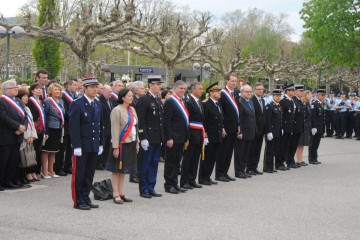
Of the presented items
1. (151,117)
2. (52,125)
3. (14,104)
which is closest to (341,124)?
(52,125)

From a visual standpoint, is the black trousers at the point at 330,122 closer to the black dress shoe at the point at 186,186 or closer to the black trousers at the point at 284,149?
the black trousers at the point at 284,149

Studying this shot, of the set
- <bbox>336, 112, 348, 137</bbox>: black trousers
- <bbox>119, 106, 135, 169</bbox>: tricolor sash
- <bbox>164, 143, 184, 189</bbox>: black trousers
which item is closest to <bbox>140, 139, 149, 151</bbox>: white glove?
<bbox>119, 106, 135, 169</bbox>: tricolor sash

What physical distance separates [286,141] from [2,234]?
8961 mm

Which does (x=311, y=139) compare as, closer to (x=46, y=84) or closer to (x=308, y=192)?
(x=308, y=192)

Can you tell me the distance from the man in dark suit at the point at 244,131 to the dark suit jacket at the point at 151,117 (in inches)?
115

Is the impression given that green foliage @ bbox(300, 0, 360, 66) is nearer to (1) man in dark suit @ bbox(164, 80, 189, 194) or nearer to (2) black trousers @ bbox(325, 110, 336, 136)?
(2) black trousers @ bbox(325, 110, 336, 136)

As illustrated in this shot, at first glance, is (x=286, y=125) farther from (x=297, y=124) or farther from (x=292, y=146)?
(x=292, y=146)

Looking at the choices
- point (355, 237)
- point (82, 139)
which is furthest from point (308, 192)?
point (82, 139)

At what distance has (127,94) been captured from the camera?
8.91m

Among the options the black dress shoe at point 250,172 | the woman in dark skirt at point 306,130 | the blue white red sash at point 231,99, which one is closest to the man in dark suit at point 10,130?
the blue white red sash at point 231,99

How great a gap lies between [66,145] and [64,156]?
347 millimetres

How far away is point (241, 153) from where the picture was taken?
12352mm

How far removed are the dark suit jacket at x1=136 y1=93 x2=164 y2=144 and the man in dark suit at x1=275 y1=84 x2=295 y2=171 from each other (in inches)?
203

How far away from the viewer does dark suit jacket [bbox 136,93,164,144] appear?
31.4 ft
